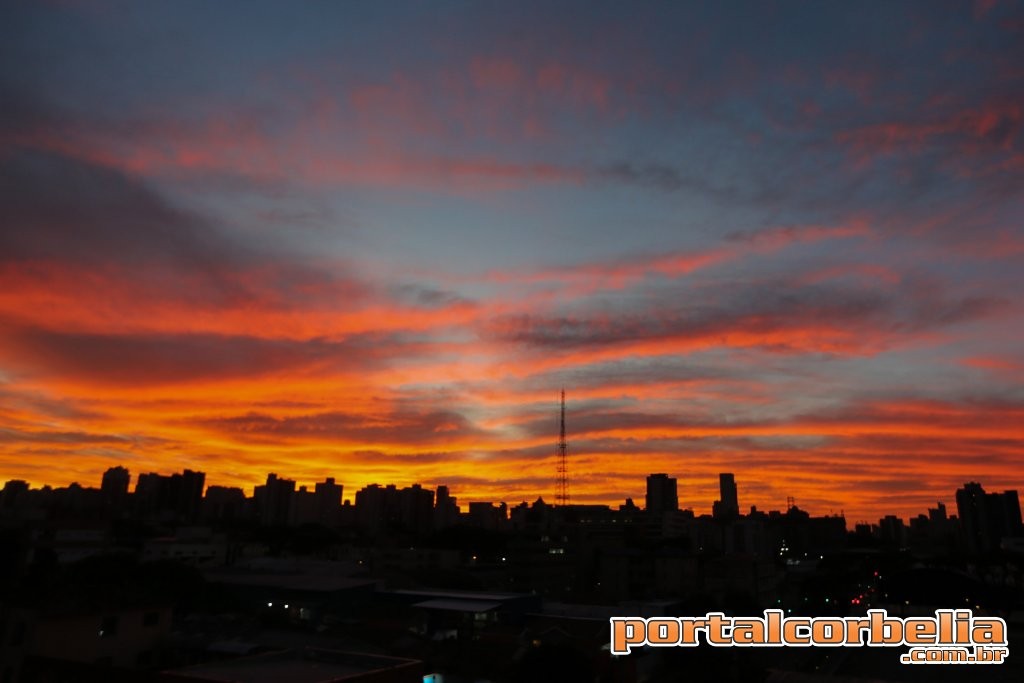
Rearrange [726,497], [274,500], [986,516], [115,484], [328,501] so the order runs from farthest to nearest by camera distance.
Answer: [726,497], [328,501], [274,500], [115,484], [986,516]

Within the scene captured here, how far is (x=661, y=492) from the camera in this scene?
150 metres

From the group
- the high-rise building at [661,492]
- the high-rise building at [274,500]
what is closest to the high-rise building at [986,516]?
the high-rise building at [661,492]

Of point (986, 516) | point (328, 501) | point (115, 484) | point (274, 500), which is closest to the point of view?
point (986, 516)

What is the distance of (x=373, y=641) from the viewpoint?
30.0 metres

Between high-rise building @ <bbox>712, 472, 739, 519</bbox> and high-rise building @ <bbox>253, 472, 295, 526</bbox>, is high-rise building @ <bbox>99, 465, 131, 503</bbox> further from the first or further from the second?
high-rise building @ <bbox>712, 472, 739, 519</bbox>

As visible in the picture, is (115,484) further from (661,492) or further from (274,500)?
(661,492)

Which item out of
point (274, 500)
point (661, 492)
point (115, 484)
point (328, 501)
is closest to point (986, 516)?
point (661, 492)

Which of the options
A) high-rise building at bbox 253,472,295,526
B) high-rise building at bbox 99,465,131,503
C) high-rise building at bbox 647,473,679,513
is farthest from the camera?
high-rise building at bbox 647,473,679,513

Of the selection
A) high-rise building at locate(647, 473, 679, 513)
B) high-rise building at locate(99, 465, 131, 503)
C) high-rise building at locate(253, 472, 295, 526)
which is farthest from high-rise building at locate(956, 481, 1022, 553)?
high-rise building at locate(99, 465, 131, 503)

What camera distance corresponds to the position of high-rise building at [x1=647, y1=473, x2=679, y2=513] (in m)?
148

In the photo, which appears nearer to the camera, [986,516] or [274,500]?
[986,516]

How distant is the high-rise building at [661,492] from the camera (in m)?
148

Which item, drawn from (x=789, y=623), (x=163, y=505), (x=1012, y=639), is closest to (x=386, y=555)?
(x=1012, y=639)

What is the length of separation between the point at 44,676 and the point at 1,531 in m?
38.6
